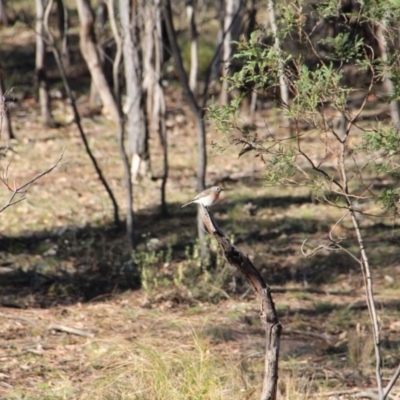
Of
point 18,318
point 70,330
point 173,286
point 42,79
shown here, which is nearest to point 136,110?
point 42,79

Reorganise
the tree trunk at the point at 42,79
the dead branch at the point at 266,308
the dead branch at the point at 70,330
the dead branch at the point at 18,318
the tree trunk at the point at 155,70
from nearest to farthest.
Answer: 1. the dead branch at the point at 266,308
2. the dead branch at the point at 70,330
3. the dead branch at the point at 18,318
4. the tree trunk at the point at 155,70
5. the tree trunk at the point at 42,79

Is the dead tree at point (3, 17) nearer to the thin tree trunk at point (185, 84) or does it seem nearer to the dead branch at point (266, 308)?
the thin tree trunk at point (185, 84)

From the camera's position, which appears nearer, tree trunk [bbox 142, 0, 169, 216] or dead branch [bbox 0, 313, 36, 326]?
dead branch [bbox 0, 313, 36, 326]

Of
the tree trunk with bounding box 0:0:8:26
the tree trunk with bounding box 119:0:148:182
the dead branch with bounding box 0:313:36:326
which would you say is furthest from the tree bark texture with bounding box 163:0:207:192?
the tree trunk with bounding box 0:0:8:26

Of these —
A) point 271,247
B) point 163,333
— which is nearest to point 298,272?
point 271,247

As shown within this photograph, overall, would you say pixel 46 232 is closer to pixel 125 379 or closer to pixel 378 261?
pixel 378 261

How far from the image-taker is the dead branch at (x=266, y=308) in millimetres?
4523

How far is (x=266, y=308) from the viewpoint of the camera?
4.55 m

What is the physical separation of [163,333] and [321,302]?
191 cm

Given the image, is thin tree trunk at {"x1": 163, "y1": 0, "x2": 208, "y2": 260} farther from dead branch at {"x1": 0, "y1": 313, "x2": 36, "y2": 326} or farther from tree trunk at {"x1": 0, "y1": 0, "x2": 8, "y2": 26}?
tree trunk at {"x1": 0, "y1": 0, "x2": 8, "y2": 26}

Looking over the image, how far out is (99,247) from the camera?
32.6ft

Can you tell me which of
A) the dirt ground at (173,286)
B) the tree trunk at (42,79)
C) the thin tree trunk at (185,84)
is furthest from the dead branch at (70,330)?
the tree trunk at (42,79)

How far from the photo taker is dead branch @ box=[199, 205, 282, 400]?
4523 mm

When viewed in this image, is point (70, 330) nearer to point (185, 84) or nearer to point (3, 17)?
point (185, 84)
